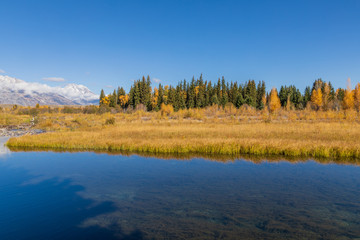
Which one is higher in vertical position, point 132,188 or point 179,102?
point 179,102

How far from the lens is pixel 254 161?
15312mm

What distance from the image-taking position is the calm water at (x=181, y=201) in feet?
22.4

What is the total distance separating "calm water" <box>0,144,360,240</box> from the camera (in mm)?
6816

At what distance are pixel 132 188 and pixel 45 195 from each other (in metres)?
3.68

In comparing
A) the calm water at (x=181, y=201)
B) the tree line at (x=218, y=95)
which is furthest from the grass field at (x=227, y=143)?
the tree line at (x=218, y=95)

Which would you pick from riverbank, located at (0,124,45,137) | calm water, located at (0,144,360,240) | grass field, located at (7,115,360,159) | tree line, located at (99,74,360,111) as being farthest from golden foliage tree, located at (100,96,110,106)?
calm water, located at (0,144,360,240)

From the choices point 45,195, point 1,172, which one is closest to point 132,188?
point 45,195

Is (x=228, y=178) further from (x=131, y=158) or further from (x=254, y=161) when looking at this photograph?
(x=131, y=158)

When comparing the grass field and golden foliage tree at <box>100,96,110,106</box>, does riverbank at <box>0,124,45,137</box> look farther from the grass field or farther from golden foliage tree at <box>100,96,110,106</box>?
golden foliage tree at <box>100,96,110,106</box>

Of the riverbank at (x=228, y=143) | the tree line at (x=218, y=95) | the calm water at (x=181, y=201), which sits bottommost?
the calm water at (x=181, y=201)

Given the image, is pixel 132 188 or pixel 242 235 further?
pixel 132 188

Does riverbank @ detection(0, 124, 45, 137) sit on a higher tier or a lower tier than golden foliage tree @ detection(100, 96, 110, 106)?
lower

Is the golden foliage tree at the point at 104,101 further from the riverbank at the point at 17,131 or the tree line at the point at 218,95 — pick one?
the riverbank at the point at 17,131

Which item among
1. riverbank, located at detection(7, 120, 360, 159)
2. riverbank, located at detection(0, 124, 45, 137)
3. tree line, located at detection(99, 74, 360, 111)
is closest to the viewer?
riverbank, located at detection(7, 120, 360, 159)
